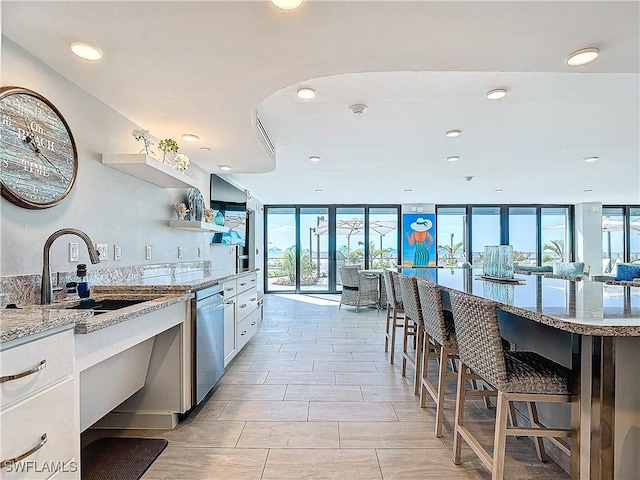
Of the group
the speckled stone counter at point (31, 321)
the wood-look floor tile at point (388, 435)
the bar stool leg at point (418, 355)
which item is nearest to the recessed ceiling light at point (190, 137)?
the speckled stone counter at point (31, 321)

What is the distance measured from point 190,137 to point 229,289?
1453 mm

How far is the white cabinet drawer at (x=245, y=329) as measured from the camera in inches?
143

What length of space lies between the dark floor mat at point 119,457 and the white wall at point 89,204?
1096 millimetres

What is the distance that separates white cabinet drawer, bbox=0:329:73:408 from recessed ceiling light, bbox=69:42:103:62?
1.41 metres

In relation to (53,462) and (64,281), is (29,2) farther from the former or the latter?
(53,462)

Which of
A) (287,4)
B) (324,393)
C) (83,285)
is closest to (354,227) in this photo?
(324,393)

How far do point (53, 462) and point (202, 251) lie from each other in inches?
133

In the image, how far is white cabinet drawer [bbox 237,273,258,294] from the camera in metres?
3.75

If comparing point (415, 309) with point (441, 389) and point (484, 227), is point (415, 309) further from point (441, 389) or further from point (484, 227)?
point (484, 227)

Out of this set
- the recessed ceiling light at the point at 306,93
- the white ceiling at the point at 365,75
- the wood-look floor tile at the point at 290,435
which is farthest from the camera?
the recessed ceiling light at the point at 306,93

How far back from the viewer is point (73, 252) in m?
2.18

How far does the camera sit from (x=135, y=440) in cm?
222

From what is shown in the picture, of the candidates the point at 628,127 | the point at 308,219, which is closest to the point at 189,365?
the point at 628,127

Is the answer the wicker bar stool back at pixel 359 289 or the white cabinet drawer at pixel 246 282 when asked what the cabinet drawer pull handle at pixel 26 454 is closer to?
the white cabinet drawer at pixel 246 282
